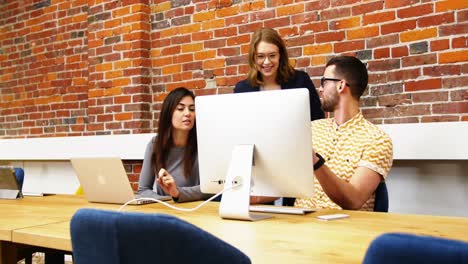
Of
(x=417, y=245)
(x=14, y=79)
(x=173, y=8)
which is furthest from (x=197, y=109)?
(x=14, y=79)

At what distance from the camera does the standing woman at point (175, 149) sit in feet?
8.98

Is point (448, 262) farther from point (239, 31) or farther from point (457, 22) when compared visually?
point (239, 31)

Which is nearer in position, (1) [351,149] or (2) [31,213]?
(2) [31,213]

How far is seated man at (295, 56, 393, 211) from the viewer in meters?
1.93

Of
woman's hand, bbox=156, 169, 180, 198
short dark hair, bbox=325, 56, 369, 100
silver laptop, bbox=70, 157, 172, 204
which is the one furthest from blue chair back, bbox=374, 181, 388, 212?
silver laptop, bbox=70, 157, 172, 204

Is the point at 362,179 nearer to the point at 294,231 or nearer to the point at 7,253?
the point at 294,231

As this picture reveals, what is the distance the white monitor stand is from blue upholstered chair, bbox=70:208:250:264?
0.82 m

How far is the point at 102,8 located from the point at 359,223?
335 centimetres

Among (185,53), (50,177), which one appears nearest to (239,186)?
(185,53)

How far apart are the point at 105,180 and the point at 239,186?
2.46 feet

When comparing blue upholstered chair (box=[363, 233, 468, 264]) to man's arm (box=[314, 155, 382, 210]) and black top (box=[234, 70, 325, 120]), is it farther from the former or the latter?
black top (box=[234, 70, 325, 120])

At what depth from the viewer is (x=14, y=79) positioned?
5238mm

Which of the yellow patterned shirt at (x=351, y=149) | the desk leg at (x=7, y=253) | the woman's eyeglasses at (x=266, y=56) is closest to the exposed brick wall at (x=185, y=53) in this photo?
the woman's eyeglasses at (x=266, y=56)

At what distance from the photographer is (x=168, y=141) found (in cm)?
284
